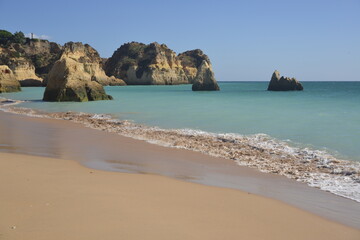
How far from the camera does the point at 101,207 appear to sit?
4262mm

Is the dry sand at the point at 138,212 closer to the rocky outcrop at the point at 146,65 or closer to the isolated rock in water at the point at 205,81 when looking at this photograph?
the isolated rock in water at the point at 205,81

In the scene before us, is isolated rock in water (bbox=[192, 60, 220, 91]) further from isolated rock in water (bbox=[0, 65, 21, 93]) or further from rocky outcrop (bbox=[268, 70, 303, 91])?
isolated rock in water (bbox=[0, 65, 21, 93])

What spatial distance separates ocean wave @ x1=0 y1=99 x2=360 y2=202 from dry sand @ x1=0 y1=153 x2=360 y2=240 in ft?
5.75

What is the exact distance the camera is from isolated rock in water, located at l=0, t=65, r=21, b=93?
4451 centimetres

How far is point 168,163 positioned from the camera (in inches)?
299

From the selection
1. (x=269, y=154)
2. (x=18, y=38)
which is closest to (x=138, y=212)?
(x=269, y=154)

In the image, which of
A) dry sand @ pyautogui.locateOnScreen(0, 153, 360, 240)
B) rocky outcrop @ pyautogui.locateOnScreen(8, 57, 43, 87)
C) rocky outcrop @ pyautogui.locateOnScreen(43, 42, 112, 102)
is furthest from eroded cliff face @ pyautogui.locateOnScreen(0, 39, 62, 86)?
dry sand @ pyautogui.locateOnScreen(0, 153, 360, 240)

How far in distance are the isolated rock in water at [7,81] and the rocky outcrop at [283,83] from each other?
38778mm

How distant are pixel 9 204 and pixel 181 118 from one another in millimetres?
12739

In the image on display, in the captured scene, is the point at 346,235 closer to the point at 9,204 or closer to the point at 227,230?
the point at 227,230

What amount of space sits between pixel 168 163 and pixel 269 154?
2.70m

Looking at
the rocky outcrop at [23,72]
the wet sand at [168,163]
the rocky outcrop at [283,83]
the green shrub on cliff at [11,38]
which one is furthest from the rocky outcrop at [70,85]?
the green shrub on cliff at [11,38]

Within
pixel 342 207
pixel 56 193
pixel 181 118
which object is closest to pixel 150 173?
pixel 56 193

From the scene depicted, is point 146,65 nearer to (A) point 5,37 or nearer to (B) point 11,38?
(B) point 11,38
